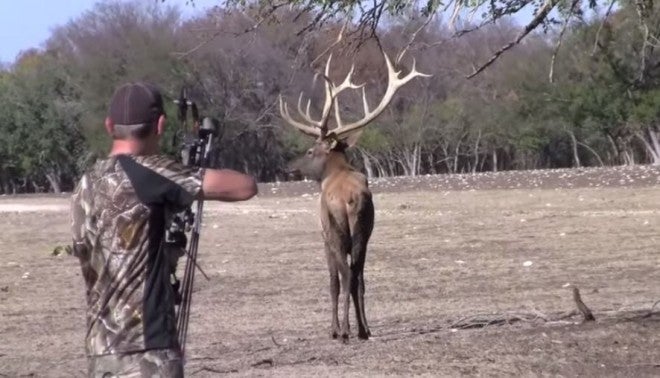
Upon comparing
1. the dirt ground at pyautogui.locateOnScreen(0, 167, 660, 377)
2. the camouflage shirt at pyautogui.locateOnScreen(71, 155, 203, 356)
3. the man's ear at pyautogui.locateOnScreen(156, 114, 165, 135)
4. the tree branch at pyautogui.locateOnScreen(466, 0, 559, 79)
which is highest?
the tree branch at pyautogui.locateOnScreen(466, 0, 559, 79)

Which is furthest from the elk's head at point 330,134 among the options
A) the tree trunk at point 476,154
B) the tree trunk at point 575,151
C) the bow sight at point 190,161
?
the tree trunk at point 476,154

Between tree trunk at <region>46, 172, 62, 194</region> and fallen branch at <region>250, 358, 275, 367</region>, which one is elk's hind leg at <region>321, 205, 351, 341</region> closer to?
fallen branch at <region>250, 358, 275, 367</region>

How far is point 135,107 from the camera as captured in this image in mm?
5281

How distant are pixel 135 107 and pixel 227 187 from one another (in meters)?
0.48

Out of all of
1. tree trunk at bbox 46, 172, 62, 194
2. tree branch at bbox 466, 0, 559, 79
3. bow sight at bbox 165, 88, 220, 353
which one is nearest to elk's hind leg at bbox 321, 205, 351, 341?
tree branch at bbox 466, 0, 559, 79

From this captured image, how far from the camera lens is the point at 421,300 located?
45.9 ft

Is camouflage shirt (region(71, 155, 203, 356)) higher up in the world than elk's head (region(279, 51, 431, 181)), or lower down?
lower down

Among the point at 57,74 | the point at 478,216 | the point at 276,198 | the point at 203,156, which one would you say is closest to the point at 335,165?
the point at 203,156

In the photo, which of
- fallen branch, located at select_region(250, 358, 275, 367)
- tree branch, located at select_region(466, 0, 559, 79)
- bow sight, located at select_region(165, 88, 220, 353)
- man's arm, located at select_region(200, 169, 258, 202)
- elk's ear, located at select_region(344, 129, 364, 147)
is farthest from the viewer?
elk's ear, located at select_region(344, 129, 364, 147)

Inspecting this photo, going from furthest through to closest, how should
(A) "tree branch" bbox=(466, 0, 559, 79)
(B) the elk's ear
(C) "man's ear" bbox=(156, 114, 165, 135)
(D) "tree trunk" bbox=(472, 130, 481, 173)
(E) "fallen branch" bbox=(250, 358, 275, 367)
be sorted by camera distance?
(D) "tree trunk" bbox=(472, 130, 481, 173) < (B) the elk's ear < (E) "fallen branch" bbox=(250, 358, 275, 367) < (A) "tree branch" bbox=(466, 0, 559, 79) < (C) "man's ear" bbox=(156, 114, 165, 135)

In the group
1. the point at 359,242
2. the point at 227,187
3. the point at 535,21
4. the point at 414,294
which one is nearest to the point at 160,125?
the point at 227,187

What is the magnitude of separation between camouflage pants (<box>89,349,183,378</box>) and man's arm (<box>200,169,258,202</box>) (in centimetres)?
62

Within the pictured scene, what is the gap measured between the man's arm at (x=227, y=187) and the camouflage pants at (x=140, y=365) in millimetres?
622

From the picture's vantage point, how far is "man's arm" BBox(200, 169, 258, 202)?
5207 millimetres
